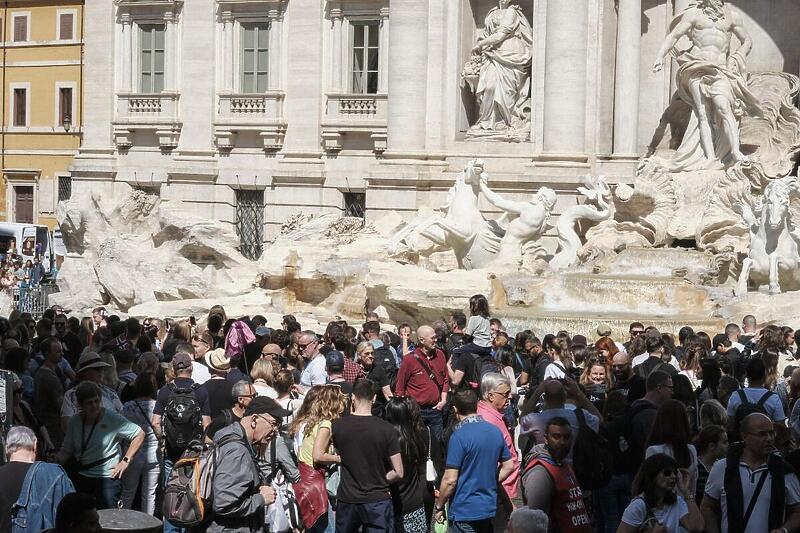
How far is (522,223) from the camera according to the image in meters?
22.9

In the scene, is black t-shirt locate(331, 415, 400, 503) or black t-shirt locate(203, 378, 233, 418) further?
black t-shirt locate(203, 378, 233, 418)

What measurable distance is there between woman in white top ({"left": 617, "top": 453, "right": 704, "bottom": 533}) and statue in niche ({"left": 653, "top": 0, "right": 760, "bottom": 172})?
17148 mm

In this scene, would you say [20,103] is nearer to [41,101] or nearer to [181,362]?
[41,101]

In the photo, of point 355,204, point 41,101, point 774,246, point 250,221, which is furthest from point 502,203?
point 41,101

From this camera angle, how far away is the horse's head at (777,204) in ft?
65.9

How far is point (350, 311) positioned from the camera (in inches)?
904

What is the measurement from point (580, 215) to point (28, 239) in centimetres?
1780

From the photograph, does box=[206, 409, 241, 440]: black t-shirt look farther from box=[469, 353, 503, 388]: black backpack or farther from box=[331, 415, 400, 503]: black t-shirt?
box=[469, 353, 503, 388]: black backpack

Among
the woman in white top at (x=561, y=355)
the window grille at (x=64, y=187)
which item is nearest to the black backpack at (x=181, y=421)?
the woman in white top at (x=561, y=355)

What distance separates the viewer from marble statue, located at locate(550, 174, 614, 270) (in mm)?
23250

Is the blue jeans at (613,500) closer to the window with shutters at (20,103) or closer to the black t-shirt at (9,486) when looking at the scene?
the black t-shirt at (9,486)

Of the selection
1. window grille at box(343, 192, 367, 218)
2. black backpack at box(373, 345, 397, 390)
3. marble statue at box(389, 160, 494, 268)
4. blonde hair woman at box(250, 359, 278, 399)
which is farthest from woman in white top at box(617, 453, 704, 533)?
window grille at box(343, 192, 367, 218)

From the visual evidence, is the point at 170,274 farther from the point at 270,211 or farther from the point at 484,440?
the point at 484,440

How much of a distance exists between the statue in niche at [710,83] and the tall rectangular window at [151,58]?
12118mm
